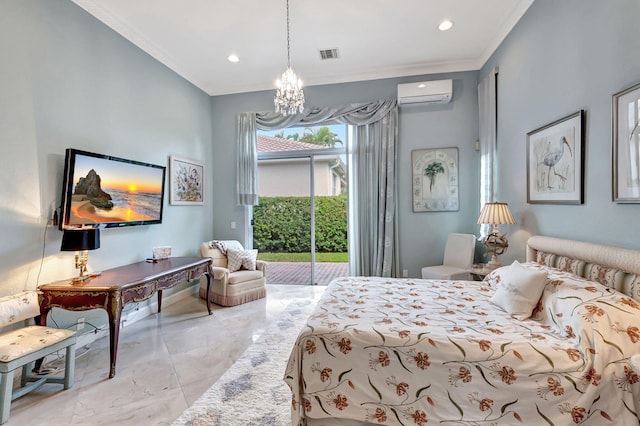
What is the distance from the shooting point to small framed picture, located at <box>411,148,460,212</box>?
4.25m

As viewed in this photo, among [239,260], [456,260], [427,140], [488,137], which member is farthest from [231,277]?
[488,137]

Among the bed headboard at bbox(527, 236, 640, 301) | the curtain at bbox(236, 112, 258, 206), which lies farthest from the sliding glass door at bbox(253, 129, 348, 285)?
the bed headboard at bbox(527, 236, 640, 301)

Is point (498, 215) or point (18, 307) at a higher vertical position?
point (498, 215)

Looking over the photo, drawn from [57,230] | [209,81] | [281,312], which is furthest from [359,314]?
[209,81]

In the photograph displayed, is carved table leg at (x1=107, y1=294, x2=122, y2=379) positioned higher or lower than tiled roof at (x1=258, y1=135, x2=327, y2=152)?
lower

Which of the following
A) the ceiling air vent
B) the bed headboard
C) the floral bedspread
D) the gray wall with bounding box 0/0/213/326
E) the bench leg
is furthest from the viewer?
the ceiling air vent

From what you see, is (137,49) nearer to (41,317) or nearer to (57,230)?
(57,230)

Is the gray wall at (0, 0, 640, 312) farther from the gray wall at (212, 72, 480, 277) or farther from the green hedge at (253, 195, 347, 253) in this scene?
the green hedge at (253, 195, 347, 253)

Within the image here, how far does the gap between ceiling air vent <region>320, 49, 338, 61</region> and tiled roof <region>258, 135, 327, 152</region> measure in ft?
4.54

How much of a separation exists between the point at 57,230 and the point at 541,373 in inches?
145

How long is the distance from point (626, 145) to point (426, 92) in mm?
2721

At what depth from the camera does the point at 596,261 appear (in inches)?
71.7

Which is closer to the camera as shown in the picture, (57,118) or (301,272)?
(57,118)

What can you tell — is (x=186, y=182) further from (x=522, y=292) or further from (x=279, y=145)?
(x=522, y=292)
